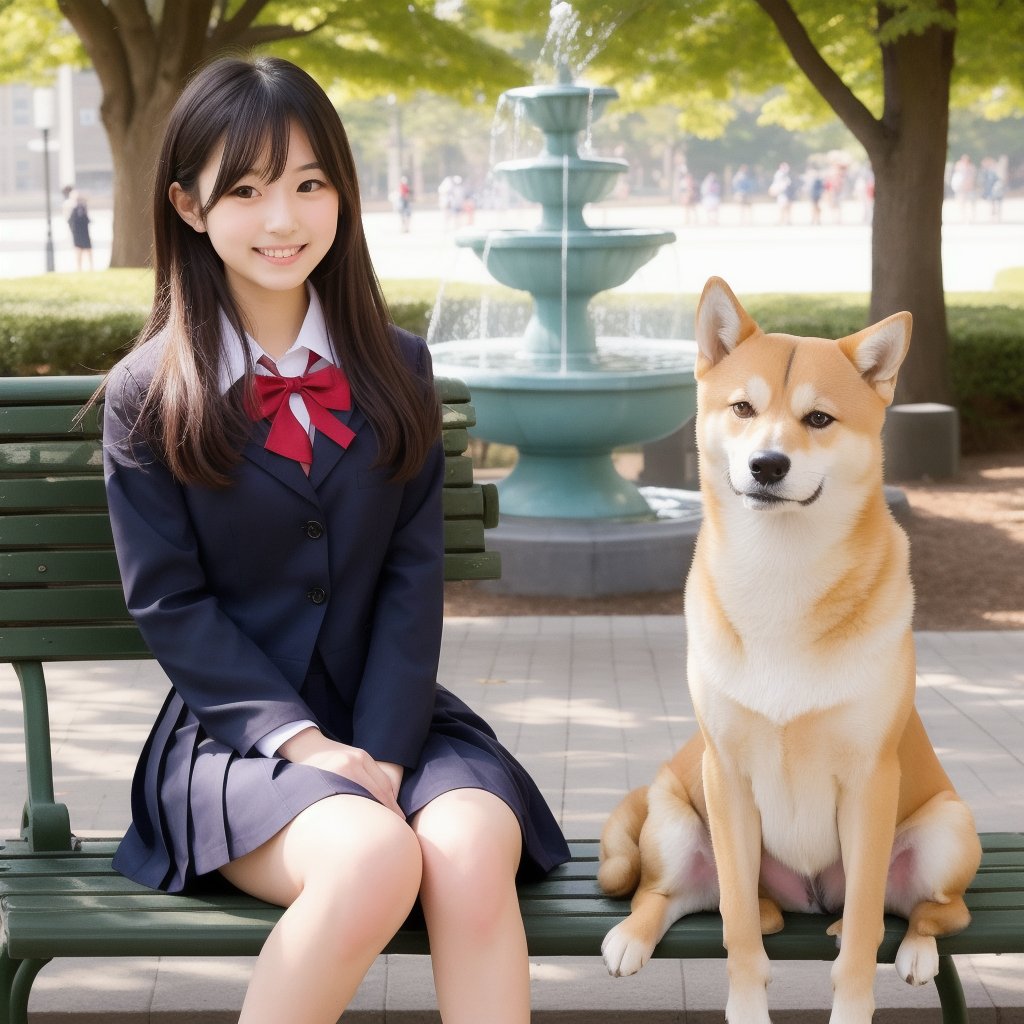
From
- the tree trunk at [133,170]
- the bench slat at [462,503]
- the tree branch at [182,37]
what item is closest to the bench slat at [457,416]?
the bench slat at [462,503]

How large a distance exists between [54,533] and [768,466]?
1617mm

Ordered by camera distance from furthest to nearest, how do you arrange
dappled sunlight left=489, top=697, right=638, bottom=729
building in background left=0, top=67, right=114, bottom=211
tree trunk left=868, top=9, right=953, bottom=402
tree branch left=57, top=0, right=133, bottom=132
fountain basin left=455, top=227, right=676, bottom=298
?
building in background left=0, top=67, right=114, bottom=211, tree branch left=57, top=0, right=133, bottom=132, tree trunk left=868, top=9, right=953, bottom=402, fountain basin left=455, top=227, right=676, bottom=298, dappled sunlight left=489, top=697, right=638, bottom=729

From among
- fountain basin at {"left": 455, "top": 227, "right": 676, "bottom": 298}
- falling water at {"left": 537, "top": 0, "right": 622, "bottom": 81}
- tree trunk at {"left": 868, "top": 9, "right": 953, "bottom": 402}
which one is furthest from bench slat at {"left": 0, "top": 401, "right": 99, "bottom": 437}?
tree trunk at {"left": 868, "top": 9, "right": 953, "bottom": 402}

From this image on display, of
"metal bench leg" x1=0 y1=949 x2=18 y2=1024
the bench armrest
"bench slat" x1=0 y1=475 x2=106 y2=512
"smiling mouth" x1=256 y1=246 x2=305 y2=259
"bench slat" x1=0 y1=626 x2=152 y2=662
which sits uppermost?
"smiling mouth" x1=256 y1=246 x2=305 y2=259

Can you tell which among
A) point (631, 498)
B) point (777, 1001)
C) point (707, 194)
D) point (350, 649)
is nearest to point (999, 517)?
point (631, 498)

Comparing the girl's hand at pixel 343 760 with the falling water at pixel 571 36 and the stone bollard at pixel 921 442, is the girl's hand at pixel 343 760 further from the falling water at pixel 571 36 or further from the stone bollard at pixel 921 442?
the stone bollard at pixel 921 442

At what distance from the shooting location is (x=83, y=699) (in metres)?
6.14

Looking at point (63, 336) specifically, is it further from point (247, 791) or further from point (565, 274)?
point (247, 791)

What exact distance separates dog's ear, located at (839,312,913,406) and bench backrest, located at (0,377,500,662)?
1622 mm

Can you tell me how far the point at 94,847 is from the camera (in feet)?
10.4

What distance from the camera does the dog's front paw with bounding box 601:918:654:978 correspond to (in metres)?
2.69

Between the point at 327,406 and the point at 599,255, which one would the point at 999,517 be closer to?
the point at 599,255

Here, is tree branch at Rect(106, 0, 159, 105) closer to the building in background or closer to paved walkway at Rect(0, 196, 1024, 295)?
paved walkway at Rect(0, 196, 1024, 295)

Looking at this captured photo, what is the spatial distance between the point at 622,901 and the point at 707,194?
4964 centimetres
